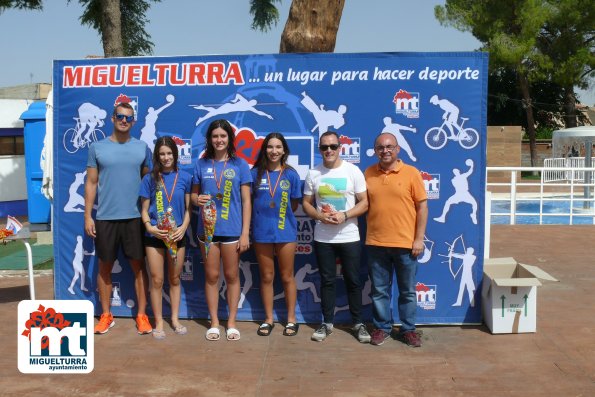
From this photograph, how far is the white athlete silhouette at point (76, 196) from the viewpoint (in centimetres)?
604

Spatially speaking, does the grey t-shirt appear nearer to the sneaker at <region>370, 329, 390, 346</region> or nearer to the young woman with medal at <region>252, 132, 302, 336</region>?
the young woman with medal at <region>252, 132, 302, 336</region>

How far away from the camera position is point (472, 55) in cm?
556

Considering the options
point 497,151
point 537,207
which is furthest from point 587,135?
point 497,151

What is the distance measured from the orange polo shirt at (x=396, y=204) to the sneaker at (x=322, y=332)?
0.87 metres

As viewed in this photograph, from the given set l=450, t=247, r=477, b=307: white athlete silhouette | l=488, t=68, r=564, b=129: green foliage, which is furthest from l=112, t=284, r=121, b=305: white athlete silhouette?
l=488, t=68, r=564, b=129: green foliage

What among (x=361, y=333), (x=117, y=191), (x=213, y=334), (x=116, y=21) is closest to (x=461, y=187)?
(x=361, y=333)

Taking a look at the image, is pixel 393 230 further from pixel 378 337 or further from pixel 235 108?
pixel 235 108

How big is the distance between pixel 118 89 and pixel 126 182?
993 mm

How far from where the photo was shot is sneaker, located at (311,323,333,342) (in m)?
5.37

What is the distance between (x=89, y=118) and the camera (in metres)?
5.99

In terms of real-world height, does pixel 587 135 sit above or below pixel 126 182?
above

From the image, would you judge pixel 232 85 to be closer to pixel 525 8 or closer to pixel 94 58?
pixel 94 58

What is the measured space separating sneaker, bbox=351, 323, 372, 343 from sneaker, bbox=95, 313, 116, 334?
214 cm

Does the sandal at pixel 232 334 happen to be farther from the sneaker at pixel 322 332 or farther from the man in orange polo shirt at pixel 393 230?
the man in orange polo shirt at pixel 393 230
